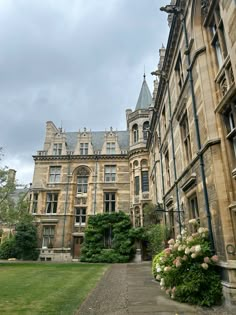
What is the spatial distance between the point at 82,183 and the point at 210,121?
23233 millimetres

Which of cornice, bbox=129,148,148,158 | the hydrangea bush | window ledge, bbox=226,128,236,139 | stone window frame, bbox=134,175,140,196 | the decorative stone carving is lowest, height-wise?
the hydrangea bush

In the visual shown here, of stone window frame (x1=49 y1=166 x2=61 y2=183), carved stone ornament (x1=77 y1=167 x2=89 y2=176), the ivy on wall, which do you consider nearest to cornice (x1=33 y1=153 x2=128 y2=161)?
stone window frame (x1=49 y1=166 x2=61 y2=183)

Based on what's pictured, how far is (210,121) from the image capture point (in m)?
7.73

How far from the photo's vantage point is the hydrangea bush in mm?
6475

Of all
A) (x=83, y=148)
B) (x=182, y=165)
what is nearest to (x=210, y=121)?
(x=182, y=165)

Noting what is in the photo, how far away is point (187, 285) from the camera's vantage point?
6.54 m

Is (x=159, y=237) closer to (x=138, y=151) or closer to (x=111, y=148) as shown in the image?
(x=138, y=151)

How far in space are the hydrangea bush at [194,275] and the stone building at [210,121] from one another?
0.28 m

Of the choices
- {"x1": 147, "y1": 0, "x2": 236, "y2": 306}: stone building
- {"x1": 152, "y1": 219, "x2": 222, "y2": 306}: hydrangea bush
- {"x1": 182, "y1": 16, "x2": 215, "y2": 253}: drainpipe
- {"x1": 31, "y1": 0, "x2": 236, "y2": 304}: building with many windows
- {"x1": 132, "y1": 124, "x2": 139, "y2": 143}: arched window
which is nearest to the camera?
{"x1": 152, "y1": 219, "x2": 222, "y2": 306}: hydrangea bush

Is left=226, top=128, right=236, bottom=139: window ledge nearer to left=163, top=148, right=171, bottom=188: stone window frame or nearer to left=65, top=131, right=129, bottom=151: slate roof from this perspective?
left=163, top=148, right=171, bottom=188: stone window frame

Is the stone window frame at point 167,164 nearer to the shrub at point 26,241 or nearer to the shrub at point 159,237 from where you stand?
the shrub at point 159,237

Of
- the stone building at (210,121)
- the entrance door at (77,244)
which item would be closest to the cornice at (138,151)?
the entrance door at (77,244)

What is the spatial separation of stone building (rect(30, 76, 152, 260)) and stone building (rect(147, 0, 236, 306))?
1501 cm

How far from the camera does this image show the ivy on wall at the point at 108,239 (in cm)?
2358
